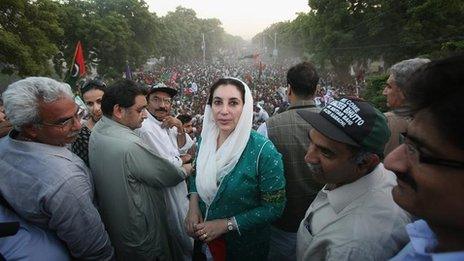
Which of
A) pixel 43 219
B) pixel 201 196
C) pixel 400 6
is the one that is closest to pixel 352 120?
pixel 201 196

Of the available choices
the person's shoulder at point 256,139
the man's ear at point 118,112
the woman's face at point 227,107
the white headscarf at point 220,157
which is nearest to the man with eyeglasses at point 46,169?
the man's ear at point 118,112

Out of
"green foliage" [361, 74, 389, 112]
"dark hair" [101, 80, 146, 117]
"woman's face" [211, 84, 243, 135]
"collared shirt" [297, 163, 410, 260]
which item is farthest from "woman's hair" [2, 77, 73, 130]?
"green foliage" [361, 74, 389, 112]

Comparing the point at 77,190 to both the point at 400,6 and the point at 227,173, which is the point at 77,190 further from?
the point at 400,6

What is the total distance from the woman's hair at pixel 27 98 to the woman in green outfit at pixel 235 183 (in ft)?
3.70

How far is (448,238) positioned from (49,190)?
77.5 inches

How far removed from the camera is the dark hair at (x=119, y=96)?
2838 millimetres

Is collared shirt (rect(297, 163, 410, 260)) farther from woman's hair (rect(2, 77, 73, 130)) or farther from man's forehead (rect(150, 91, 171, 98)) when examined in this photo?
man's forehead (rect(150, 91, 171, 98))

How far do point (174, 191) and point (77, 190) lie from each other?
3.65ft

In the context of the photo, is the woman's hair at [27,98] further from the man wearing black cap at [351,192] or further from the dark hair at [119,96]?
the man wearing black cap at [351,192]

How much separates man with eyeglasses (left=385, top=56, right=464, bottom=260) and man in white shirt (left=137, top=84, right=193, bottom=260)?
2184 mm

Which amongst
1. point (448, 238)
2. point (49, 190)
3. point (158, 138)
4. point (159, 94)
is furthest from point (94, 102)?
point (448, 238)

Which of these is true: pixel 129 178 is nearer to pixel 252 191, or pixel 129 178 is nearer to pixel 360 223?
pixel 252 191

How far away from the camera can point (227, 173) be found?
7.88 feet

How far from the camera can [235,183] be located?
2352 mm
